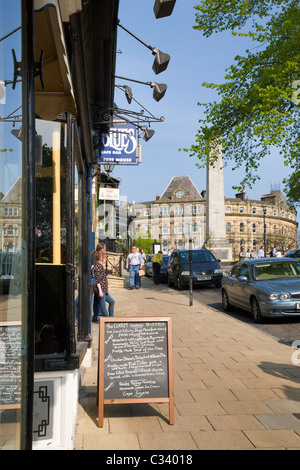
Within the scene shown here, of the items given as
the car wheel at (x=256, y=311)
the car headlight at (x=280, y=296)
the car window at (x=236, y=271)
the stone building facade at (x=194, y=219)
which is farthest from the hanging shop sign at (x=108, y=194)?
the stone building facade at (x=194, y=219)

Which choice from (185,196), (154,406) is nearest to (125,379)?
(154,406)

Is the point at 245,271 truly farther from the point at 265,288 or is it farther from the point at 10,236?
the point at 10,236

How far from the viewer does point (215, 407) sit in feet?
16.1

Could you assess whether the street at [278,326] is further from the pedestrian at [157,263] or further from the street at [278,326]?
the pedestrian at [157,263]

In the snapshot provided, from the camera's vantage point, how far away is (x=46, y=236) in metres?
4.21

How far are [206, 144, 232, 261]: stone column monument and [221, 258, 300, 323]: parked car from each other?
26173 millimetres

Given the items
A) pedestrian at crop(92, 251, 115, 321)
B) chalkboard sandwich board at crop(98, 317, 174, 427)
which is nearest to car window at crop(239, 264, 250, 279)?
pedestrian at crop(92, 251, 115, 321)

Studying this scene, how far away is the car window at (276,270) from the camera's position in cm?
Result: 1218

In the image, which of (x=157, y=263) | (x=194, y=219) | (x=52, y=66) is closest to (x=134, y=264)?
(x=157, y=263)

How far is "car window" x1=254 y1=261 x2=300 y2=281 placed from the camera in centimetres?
1218

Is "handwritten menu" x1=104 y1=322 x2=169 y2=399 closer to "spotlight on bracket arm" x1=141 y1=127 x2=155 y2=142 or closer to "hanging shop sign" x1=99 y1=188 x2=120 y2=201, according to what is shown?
"spotlight on bracket arm" x1=141 y1=127 x2=155 y2=142

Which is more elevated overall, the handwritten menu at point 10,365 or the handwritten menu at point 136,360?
the handwritten menu at point 10,365

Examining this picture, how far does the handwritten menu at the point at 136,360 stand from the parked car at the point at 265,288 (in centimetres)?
675

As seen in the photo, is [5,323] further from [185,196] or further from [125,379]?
[185,196]
